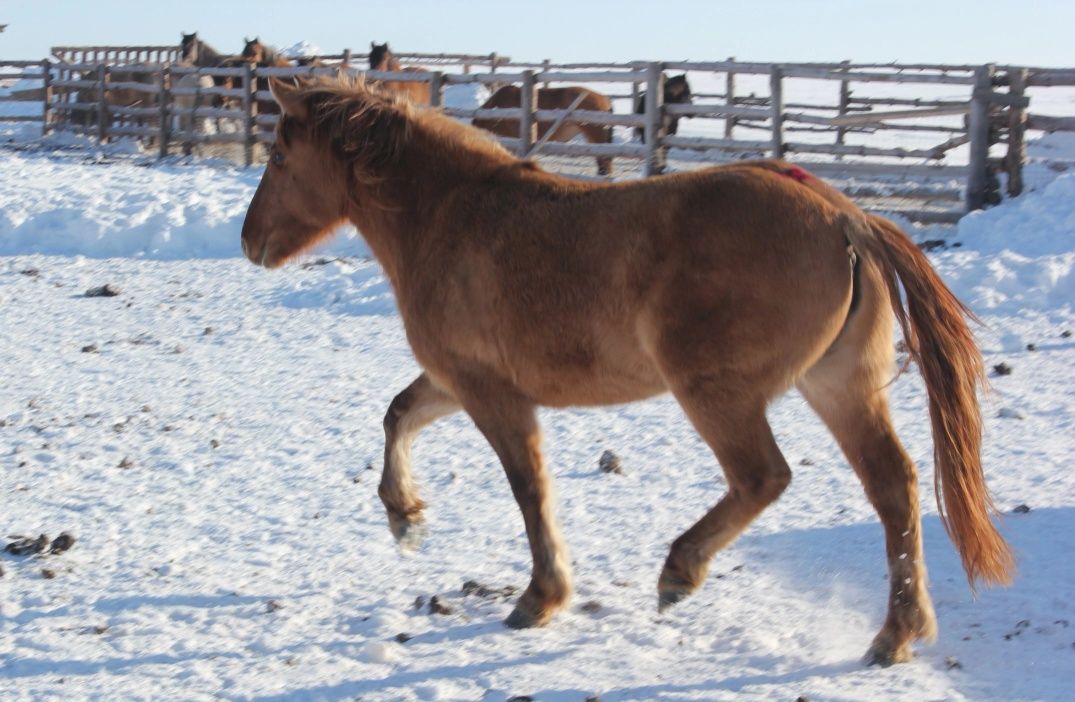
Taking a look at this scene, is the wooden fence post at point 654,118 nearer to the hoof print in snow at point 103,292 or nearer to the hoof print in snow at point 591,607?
the hoof print in snow at point 103,292

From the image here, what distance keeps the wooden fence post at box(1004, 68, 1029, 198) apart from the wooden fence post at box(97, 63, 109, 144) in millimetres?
18476

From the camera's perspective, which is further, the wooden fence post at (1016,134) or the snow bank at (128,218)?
the snow bank at (128,218)

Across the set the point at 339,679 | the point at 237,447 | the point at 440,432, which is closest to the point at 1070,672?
the point at 339,679

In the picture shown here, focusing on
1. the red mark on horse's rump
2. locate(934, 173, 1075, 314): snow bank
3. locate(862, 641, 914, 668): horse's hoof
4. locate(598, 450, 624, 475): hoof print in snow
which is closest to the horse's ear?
the red mark on horse's rump

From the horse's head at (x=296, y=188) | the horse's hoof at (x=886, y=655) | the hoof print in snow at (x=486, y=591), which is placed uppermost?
the horse's head at (x=296, y=188)

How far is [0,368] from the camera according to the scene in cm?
794

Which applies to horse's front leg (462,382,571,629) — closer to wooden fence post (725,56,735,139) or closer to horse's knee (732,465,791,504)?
horse's knee (732,465,791,504)

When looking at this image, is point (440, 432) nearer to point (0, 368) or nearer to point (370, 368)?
point (370, 368)

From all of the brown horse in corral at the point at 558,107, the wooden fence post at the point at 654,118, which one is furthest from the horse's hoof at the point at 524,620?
the brown horse in corral at the point at 558,107

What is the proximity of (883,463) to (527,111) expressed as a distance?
43.5 feet

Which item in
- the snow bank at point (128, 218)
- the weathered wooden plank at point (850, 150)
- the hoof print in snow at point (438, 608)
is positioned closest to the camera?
the hoof print in snow at point (438, 608)

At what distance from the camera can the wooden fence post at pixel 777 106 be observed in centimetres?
1402

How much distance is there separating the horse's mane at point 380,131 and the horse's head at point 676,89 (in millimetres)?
12259

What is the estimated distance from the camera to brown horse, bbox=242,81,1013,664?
379cm
